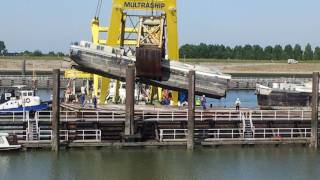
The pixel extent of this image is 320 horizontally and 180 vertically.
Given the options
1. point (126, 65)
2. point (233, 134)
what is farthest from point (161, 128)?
point (126, 65)

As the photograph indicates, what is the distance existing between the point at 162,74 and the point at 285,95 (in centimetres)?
3518

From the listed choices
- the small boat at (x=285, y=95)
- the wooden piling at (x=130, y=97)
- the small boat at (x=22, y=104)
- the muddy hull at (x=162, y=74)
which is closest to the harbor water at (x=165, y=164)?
the wooden piling at (x=130, y=97)

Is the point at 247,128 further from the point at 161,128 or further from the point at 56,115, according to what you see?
the point at 56,115

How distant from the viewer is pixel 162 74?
5316 cm

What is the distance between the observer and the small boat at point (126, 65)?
53.5 meters

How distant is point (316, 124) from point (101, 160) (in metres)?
14.6

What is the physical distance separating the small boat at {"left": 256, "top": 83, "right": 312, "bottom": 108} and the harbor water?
3480cm

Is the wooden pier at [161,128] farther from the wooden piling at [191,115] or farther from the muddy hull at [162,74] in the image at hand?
the muddy hull at [162,74]

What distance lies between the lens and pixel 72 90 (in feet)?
250

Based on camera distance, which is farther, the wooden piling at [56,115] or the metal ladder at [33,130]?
the metal ladder at [33,130]

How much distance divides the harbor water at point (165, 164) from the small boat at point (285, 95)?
3480cm

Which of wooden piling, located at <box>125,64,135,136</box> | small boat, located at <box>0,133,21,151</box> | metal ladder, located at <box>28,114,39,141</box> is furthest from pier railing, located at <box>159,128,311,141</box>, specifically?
small boat, located at <box>0,133,21,151</box>

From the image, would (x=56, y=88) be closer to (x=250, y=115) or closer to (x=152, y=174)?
(x=152, y=174)

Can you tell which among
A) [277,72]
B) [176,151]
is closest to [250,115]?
[176,151]
